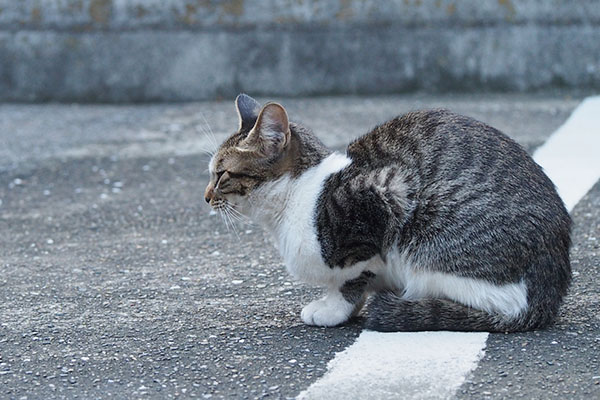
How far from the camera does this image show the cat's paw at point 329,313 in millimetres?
3670

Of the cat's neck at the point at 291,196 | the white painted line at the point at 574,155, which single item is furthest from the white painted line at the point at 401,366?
the white painted line at the point at 574,155

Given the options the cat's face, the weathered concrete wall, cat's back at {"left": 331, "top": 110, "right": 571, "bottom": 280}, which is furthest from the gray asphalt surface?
the weathered concrete wall

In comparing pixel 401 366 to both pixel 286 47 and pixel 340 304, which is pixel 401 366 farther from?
pixel 286 47

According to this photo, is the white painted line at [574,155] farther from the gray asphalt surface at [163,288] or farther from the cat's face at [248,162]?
the cat's face at [248,162]

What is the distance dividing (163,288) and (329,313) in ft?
3.14

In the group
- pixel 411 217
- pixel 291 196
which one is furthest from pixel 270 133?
pixel 411 217

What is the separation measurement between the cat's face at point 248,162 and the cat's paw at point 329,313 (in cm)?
51

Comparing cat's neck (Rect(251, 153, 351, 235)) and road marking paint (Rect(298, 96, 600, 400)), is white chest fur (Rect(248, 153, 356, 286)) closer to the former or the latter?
cat's neck (Rect(251, 153, 351, 235))

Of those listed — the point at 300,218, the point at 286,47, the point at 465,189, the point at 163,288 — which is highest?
the point at 465,189

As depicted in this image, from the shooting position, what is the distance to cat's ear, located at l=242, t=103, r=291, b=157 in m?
3.65

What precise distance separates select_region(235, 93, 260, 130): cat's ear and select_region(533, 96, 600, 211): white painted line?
1.89 metres

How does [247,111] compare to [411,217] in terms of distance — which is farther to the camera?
[247,111]

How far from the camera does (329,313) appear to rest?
367 cm

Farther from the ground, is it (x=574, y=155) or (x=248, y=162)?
(x=248, y=162)
